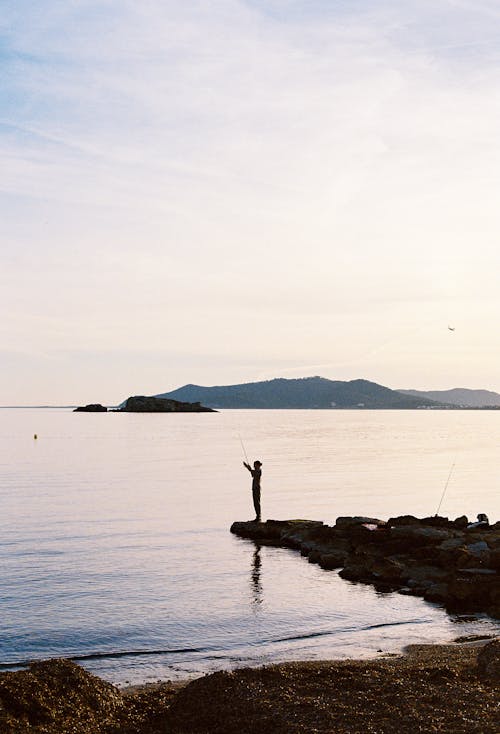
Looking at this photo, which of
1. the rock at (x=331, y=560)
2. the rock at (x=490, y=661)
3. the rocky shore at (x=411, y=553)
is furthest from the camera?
the rock at (x=331, y=560)

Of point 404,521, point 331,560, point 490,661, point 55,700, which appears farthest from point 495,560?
point 55,700

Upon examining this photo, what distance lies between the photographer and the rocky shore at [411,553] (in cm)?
2161

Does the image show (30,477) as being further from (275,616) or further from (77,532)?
(275,616)

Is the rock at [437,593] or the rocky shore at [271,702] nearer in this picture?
the rocky shore at [271,702]

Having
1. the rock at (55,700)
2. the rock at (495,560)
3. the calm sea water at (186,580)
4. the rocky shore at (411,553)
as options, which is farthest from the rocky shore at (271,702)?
the rock at (495,560)

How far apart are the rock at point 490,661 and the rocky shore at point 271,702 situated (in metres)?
0.02

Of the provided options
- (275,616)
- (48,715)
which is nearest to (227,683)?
(48,715)

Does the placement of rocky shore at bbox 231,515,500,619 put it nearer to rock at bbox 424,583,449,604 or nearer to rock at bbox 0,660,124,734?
rock at bbox 424,583,449,604

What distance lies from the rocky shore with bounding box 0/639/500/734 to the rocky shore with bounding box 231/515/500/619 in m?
7.66

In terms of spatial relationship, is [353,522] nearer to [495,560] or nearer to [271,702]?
[495,560]

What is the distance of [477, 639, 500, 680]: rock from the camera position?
1333 centimetres

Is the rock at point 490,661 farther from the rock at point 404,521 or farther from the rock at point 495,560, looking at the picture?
the rock at point 404,521

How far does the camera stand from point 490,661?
13750 millimetres

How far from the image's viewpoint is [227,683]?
12742 mm
